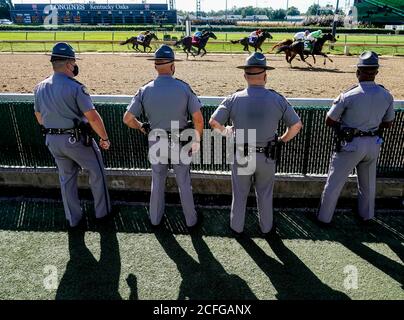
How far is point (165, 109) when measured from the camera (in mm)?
3477

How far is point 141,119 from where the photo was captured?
4.53 meters

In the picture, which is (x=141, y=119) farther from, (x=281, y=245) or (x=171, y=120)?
(x=281, y=245)

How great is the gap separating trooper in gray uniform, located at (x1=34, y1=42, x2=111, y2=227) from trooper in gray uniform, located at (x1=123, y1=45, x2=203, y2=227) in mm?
450

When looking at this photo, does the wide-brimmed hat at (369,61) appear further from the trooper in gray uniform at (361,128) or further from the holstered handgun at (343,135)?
the holstered handgun at (343,135)

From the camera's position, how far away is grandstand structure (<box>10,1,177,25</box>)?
72875mm

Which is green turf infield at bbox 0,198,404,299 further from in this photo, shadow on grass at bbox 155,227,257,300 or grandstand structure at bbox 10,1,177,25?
grandstand structure at bbox 10,1,177,25

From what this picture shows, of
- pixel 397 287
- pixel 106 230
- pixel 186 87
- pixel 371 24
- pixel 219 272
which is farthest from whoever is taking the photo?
pixel 371 24

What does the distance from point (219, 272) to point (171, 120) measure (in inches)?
59.1

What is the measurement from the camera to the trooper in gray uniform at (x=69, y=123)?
3455 millimetres

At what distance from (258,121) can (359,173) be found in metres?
1.42

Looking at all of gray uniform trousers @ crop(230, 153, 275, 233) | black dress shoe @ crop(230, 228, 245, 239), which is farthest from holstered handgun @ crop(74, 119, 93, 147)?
black dress shoe @ crop(230, 228, 245, 239)

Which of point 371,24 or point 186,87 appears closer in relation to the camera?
point 186,87

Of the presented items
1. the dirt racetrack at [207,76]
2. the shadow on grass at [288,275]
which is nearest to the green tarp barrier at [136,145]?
the shadow on grass at [288,275]
